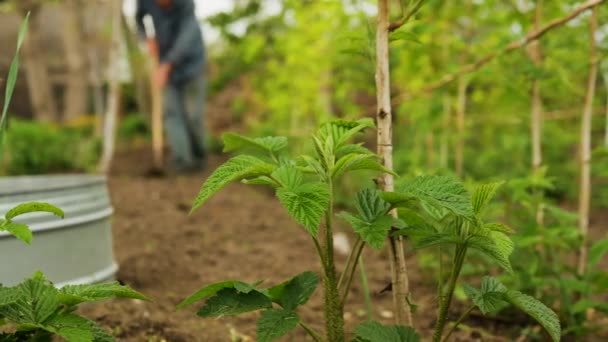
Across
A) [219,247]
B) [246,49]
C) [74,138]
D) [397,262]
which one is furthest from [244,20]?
[397,262]

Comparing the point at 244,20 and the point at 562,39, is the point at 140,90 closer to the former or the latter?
the point at 244,20

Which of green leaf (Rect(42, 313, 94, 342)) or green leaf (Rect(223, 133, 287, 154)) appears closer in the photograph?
green leaf (Rect(42, 313, 94, 342))

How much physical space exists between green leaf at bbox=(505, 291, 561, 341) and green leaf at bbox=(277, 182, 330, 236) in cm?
45

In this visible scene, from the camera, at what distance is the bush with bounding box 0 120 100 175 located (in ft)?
20.0

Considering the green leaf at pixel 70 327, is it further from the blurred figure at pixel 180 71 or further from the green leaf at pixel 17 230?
the blurred figure at pixel 180 71

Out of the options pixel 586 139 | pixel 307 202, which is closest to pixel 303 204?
pixel 307 202

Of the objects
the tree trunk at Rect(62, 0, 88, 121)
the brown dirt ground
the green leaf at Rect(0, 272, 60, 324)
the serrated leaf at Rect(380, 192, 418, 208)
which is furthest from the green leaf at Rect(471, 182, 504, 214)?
the tree trunk at Rect(62, 0, 88, 121)

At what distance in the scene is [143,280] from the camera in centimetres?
310

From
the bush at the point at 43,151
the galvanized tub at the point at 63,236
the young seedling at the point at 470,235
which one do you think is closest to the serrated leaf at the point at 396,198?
the young seedling at the point at 470,235

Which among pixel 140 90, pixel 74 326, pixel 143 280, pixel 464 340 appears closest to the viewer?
pixel 74 326

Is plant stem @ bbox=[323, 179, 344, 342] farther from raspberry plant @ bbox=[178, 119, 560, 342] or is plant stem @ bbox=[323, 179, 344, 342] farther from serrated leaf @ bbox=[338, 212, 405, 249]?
serrated leaf @ bbox=[338, 212, 405, 249]

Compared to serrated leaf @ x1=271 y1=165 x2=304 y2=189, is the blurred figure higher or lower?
higher

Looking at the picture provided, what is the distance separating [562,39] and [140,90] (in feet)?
26.8

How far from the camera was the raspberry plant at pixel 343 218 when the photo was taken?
1354 mm
